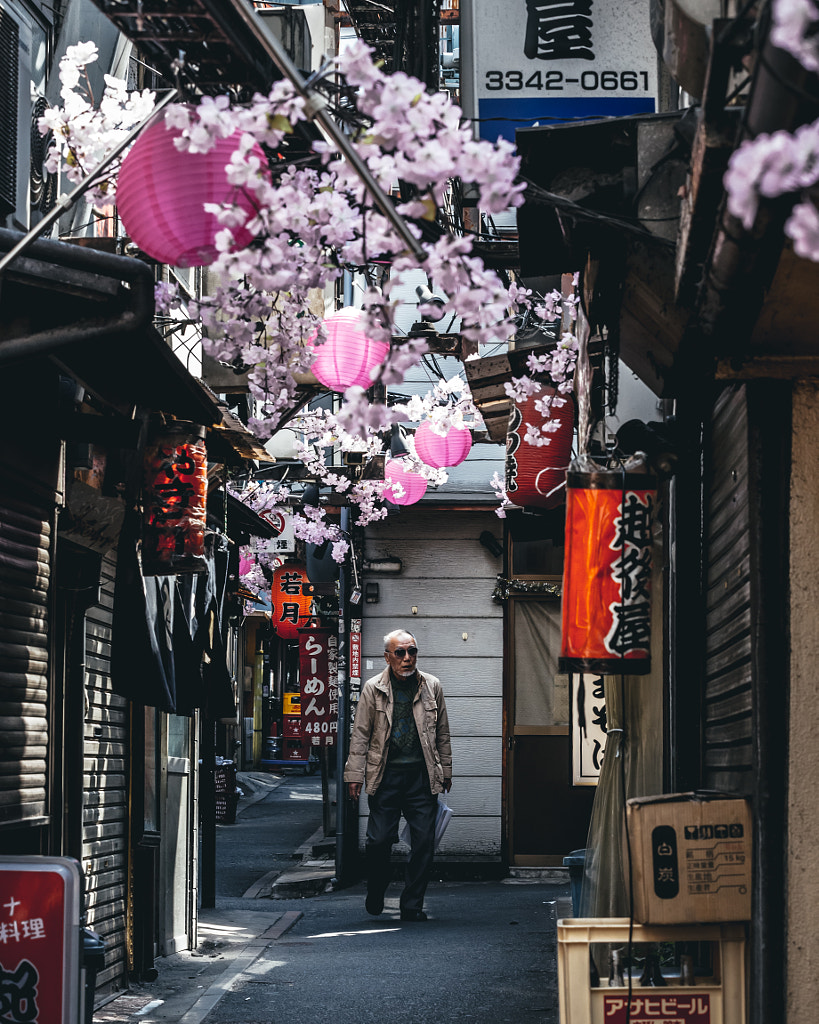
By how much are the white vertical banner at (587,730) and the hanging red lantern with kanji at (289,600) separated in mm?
16051

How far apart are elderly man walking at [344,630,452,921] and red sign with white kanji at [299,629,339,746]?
17.6 feet

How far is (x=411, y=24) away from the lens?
915 centimetres

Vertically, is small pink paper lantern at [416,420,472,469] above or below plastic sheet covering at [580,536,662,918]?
above

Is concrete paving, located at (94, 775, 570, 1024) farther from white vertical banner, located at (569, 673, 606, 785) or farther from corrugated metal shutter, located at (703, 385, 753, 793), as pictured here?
corrugated metal shutter, located at (703, 385, 753, 793)

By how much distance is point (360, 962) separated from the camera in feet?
34.0

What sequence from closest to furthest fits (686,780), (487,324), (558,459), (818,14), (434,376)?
(818,14), (487,324), (686,780), (558,459), (434,376)

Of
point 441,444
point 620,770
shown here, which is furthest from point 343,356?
point 620,770

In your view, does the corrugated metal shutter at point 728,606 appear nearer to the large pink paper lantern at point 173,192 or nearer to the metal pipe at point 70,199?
the large pink paper lantern at point 173,192

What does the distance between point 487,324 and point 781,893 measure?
272 cm

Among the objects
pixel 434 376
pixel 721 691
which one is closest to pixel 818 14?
pixel 721 691

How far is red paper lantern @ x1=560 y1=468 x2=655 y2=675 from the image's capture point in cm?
702

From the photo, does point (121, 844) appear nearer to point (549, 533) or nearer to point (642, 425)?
point (642, 425)

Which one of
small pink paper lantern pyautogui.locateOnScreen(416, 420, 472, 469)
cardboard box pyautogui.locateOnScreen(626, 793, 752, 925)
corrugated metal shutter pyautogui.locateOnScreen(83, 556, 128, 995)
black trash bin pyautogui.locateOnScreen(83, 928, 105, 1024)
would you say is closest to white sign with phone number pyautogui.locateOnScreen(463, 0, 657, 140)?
cardboard box pyautogui.locateOnScreen(626, 793, 752, 925)

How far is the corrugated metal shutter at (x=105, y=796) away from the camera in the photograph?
9156 millimetres
